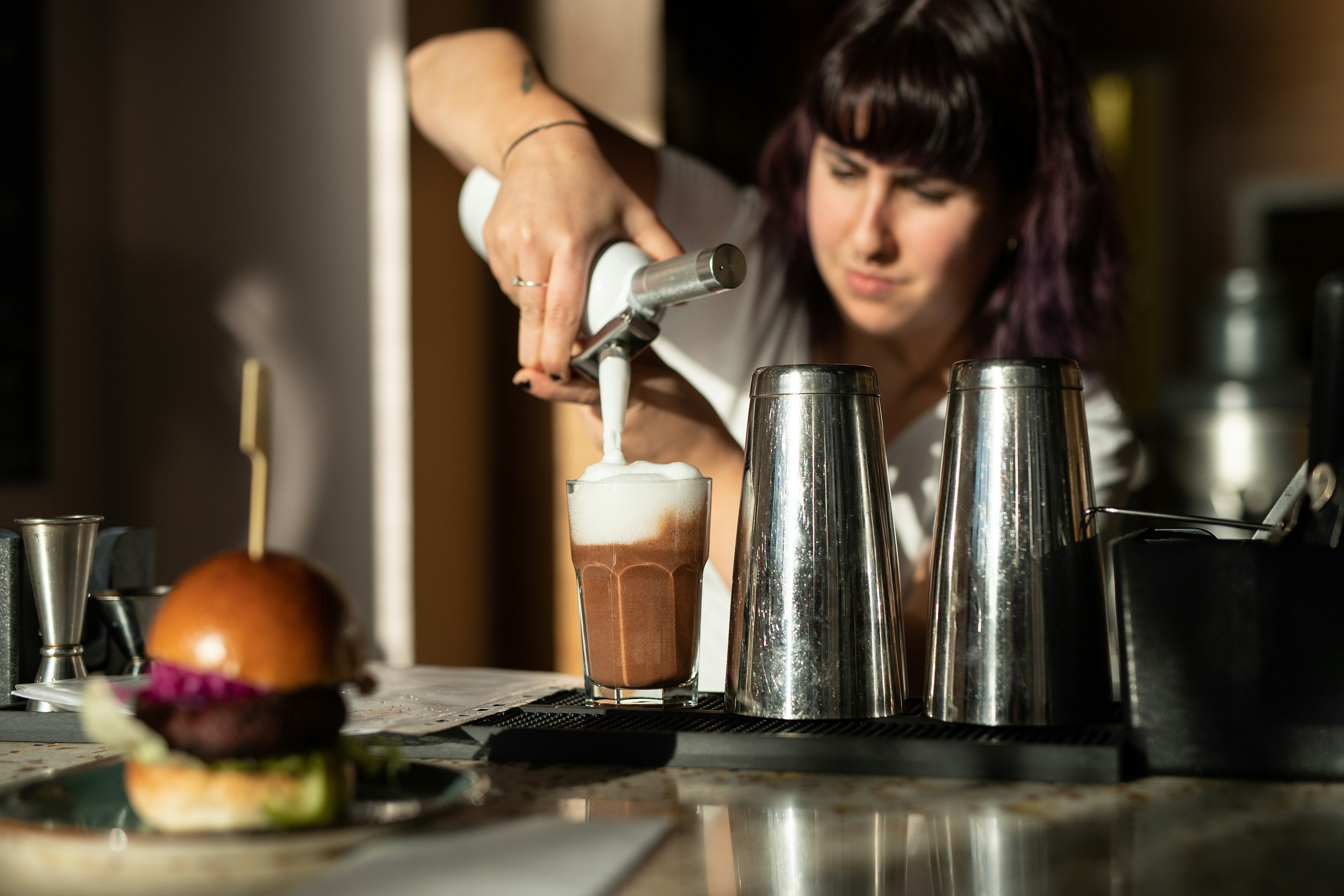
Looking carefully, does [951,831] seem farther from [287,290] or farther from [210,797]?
[287,290]

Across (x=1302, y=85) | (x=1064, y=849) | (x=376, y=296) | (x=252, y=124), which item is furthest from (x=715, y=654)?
(x=1302, y=85)

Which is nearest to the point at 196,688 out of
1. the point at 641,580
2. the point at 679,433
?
the point at 641,580

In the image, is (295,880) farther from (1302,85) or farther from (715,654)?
(1302,85)

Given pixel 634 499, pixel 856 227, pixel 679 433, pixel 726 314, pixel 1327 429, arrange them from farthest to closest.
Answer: pixel 726 314, pixel 856 227, pixel 679 433, pixel 634 499, pixel 1327 429

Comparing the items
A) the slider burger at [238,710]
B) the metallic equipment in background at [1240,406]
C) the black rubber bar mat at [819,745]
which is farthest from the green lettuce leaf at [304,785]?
the metallic equipment in background at [1240,406]

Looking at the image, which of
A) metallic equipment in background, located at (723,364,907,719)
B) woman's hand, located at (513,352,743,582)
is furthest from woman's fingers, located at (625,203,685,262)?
metallic equipment in background, located at (723,364,907,719)

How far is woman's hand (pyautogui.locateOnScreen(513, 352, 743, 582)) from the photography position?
116 centimetres

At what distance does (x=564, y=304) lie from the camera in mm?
1028

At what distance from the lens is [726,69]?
10.1 feet

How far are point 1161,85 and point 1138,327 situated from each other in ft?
2.82

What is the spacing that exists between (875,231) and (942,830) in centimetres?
97

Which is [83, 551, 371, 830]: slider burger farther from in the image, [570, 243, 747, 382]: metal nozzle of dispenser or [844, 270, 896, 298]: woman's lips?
[844, 270, 896, 298]: woman's lips

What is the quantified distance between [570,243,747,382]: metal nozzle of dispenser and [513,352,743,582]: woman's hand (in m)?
0.12

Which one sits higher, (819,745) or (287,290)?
(287,290)
